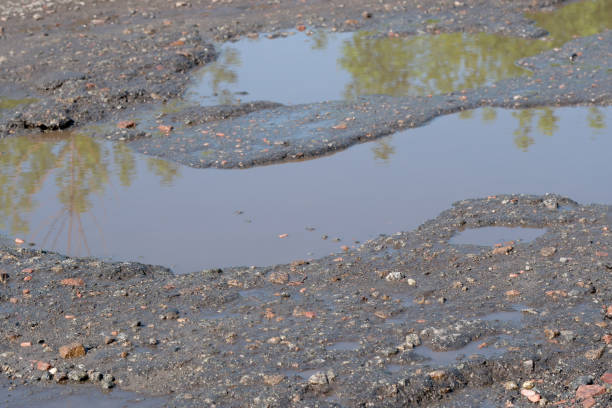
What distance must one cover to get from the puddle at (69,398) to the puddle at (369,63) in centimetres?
517

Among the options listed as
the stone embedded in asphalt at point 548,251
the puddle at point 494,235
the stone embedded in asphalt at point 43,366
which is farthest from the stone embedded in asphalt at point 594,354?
the stone embedded in asphalt at point 43,366

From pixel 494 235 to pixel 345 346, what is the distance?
1.77m

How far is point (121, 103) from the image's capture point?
8.89 meters

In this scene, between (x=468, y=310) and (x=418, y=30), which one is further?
(x=418, y=30)

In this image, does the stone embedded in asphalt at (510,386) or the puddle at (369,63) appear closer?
the stone embedded in asphalt at (510,386)

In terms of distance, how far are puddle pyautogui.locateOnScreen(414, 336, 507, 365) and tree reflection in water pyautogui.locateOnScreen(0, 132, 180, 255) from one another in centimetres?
297

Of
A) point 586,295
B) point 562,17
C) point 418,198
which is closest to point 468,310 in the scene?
point 586,295

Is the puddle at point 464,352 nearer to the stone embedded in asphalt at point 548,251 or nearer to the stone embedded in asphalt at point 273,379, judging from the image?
the stone embedded in asphalt at point 273,379

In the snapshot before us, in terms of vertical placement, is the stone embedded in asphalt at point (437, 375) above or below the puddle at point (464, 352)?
above

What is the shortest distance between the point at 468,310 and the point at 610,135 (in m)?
3.66

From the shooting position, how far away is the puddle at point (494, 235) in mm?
5363

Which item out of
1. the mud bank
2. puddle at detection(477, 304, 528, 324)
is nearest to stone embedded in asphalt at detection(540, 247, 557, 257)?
the mud bank

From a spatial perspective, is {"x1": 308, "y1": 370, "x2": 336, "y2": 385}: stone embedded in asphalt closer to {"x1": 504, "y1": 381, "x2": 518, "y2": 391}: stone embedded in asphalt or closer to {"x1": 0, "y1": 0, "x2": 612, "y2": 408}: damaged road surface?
{"x1": 0, "y1": 0, "x2": 612, "y2": 408}: damaged road surface

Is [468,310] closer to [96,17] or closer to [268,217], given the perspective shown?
[268,217]
